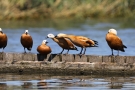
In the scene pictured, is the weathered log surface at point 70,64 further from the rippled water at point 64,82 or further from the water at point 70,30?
the water at point 70,30

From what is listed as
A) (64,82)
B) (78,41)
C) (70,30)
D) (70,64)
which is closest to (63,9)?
(70,30)

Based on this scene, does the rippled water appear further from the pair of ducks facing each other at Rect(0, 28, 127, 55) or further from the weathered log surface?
the pair of ducks facing each other at Rect(0, 28, 127, 55)

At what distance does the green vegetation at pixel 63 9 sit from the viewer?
4038cm

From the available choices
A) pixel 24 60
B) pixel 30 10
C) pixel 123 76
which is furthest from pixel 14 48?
pixel 30 10

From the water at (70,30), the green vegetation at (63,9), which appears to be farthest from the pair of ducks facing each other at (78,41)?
the green vegetation at (63,9)

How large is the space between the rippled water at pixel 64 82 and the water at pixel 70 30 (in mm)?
6881

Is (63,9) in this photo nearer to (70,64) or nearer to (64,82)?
(70,64)

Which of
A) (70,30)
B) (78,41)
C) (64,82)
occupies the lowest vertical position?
(64,82)

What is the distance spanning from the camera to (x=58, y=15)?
141 feet

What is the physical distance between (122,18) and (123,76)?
26.8 metres

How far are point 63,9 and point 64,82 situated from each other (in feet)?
92.2

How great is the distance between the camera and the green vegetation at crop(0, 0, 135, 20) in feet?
132

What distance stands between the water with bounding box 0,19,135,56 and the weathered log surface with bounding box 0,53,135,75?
19.6ft

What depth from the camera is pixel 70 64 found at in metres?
16.1
